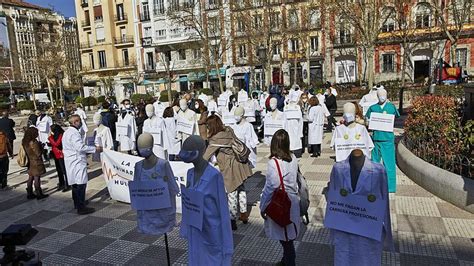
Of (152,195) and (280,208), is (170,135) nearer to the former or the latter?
(152,195)

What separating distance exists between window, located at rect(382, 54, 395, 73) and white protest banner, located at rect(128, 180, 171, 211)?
40386 millimetres

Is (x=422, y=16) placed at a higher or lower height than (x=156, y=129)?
higher

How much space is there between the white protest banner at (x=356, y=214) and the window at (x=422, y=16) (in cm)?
3896

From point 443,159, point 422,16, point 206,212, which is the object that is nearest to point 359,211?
point 206,212

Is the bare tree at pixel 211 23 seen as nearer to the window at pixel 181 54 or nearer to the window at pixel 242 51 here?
the window at pixel 242 51

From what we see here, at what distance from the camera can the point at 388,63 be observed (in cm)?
4012

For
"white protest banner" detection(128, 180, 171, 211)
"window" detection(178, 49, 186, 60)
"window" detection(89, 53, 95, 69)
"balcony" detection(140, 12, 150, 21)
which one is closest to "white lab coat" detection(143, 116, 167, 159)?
"white protest banner" detection(128, 180, 171, 211)

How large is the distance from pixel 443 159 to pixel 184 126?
18.5 ft

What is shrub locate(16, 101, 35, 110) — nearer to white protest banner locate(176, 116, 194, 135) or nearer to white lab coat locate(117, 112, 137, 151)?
white lab coat locate(117, 112, 137, 151)

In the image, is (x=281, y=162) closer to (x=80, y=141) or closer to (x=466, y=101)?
(x=80, y=141)

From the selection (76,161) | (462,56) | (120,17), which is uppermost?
(120,17)

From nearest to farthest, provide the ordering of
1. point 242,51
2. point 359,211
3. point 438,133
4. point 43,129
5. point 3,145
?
1. point 359,211
2. point 438,133
3. point 3,145
4. point 43,129
5. point 242,51

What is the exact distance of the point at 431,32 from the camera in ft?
121

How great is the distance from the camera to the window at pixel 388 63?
39.9 meters
